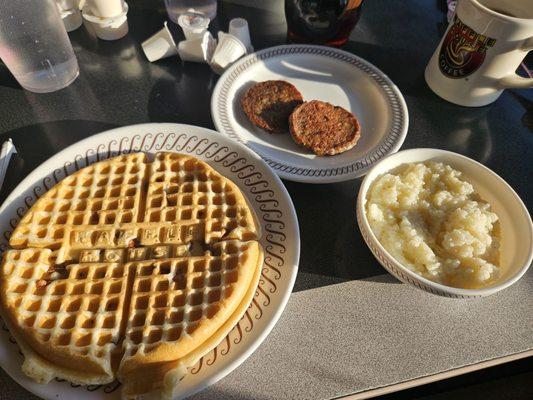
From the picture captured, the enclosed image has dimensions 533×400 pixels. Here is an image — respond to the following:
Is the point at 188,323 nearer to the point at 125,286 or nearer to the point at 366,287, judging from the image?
the point at 125,286

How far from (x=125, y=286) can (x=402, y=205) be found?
63cm

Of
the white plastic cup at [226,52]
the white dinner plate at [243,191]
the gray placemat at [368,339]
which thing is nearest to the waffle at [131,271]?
the white dinner plate at [243,191]

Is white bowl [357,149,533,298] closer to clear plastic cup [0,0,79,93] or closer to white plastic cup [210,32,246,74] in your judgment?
white plastic cup [210,32,246,74]

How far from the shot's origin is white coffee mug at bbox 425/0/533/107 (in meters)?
1.03

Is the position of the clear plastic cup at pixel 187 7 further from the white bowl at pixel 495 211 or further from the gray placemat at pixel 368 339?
the gray placemat at pixel 368 339

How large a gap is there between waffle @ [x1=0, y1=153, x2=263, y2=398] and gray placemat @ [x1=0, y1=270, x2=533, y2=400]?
124 millimetres

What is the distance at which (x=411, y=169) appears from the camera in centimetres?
94

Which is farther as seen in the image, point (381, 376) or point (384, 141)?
point (384, 141)

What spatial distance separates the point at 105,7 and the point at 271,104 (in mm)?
694

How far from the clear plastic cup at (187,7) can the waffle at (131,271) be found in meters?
0.76

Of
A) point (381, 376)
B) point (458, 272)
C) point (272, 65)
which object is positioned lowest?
point (381, 376)

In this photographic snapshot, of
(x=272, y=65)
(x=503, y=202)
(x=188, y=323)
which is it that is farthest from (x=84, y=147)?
(x=503, y=202)

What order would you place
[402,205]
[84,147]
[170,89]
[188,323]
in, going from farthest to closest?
[170,89]
[84,147]
[402,205]
[188,323]

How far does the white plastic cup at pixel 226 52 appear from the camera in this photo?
4.14 ft
